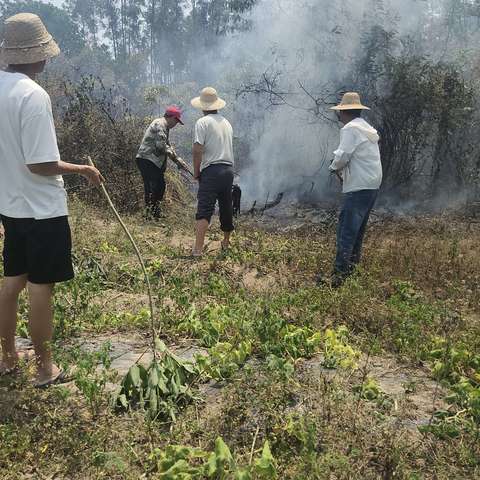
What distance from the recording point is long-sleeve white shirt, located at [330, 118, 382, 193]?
4.71 m

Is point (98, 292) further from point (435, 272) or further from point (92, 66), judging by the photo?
point (92, 66)

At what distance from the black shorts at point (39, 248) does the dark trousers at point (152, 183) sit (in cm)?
458

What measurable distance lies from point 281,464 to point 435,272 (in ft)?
11.4

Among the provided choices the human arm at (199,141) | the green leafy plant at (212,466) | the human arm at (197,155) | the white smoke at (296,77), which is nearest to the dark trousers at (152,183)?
the human arm at (197,155)

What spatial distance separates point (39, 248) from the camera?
241 cm

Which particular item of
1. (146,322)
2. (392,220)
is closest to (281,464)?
(146,322)

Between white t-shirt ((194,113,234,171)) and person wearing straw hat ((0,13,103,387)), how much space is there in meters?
2.77

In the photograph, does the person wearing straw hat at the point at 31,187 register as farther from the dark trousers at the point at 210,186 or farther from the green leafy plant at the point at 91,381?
the dark trousers at the point at 210,186

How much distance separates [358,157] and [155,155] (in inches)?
130

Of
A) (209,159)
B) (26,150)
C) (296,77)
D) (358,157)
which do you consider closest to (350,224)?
(358,157)

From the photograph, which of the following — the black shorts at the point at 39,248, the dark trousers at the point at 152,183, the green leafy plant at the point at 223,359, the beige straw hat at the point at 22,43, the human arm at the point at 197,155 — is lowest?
the dark trousers at the point at 152,183

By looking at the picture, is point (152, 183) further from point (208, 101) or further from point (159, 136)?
point (208, 101)

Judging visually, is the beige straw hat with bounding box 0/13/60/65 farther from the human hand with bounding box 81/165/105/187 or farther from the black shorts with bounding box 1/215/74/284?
the black shorts with bounding box 1/215/74/284

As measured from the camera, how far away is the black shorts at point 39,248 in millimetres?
2406
